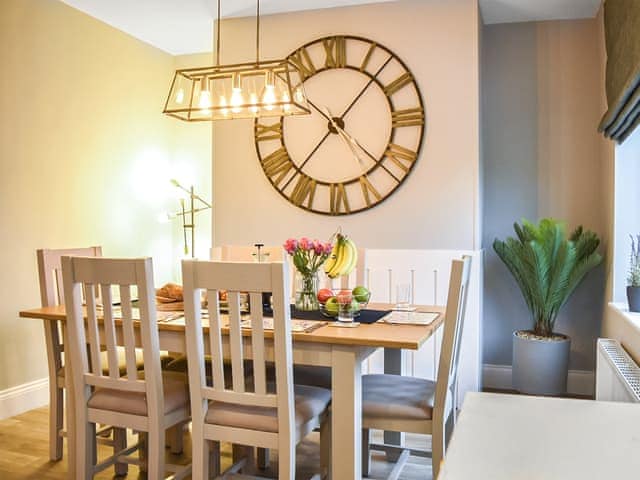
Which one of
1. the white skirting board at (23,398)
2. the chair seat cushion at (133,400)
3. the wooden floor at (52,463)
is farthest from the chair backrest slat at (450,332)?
the white skirting board at (23,398)

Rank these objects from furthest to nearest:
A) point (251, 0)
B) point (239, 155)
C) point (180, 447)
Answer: point (239, 155) < point (251, 0) < point (180, 447)

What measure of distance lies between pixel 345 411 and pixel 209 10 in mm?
3029

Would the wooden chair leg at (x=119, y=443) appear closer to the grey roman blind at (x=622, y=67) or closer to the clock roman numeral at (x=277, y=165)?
the clock roman numeral at (x=277, y=165)

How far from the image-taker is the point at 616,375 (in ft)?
7.95

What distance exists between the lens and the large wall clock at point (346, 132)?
4000 mm

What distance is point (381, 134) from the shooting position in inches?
159

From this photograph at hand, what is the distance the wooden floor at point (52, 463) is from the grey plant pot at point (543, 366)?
0.92m

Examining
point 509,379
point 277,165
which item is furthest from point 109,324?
point 509,379

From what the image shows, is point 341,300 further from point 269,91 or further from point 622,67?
point 622,67

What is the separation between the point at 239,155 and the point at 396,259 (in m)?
1.36

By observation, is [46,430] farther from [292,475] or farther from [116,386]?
[292,475]

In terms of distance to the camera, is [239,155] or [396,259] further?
[239,155]

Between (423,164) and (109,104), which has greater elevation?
(109,104)

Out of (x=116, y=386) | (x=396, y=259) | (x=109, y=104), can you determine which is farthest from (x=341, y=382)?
(x=109, y=104)
